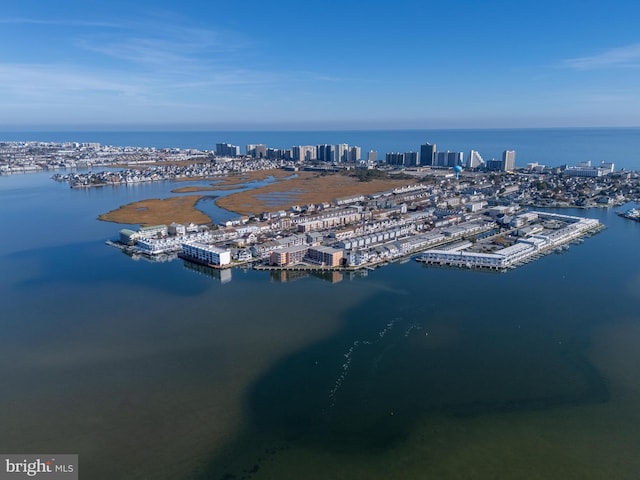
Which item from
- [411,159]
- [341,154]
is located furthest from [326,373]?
[341,154]

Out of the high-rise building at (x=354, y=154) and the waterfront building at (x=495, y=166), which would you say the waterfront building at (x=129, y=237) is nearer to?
the waterfront building at (x=495, y=166)

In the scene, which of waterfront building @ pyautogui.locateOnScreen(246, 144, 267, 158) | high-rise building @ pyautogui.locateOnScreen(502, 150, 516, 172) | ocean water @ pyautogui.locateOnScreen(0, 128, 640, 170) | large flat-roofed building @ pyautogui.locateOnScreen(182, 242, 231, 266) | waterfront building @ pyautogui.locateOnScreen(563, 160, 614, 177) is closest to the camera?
large flat-roofed building @ pyautogui.locateOnScreen(182, 242, 231, 266)

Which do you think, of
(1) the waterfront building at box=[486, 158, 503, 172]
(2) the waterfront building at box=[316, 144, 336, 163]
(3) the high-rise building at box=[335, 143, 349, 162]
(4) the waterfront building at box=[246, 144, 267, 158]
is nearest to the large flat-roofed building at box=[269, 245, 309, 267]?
(1) the waterfront building at box=[486, 158, 503, 172]

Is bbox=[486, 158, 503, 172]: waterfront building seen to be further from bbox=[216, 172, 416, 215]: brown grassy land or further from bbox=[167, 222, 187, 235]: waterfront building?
bbox=[167, 222, 187, 235]: waterfront building

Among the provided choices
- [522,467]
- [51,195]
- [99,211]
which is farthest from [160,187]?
[522,467]

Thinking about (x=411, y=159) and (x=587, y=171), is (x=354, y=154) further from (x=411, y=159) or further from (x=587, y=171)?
(x=587, y=171)
